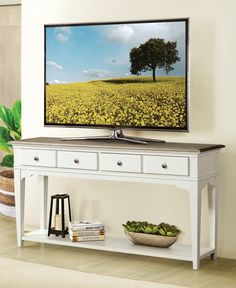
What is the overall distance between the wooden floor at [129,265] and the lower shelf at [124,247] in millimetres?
75

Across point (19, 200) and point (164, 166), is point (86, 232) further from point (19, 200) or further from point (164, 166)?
point (164, 166)

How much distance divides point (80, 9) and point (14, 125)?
1391 millimetres

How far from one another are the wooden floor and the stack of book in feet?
0.37

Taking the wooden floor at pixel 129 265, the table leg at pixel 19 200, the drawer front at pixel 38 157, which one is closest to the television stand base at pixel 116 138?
the drawer front at pixel 38 157

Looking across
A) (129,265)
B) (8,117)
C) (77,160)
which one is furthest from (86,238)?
(8,117)

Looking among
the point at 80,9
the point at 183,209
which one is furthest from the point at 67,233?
the point at 80,9

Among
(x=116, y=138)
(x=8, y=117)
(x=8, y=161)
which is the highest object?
(x=8, y=117)

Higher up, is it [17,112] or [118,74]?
[118,74]

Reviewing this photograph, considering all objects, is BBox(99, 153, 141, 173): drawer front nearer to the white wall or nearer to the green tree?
the white wall

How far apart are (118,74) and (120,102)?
22 centimetres

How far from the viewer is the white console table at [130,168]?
205 inches

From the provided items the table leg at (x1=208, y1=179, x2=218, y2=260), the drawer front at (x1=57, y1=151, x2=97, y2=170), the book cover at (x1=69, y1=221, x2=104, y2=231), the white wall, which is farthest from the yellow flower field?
the book cover at (x1=69, y1=221, x2=104, y2=231)

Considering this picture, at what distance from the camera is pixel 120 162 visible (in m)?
5.44

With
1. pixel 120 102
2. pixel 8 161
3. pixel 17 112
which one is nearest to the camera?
pixel 120 102
